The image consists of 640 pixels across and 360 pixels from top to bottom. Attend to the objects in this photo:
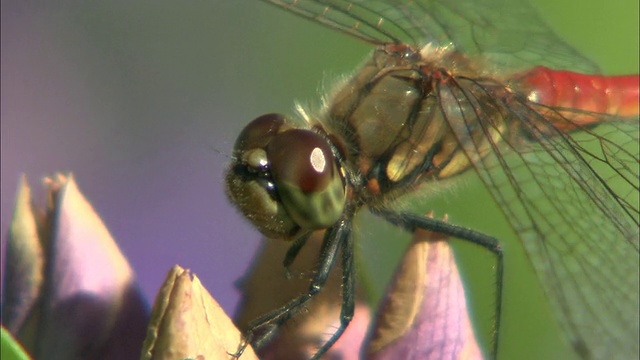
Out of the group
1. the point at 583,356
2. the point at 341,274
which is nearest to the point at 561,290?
the point at 583,356

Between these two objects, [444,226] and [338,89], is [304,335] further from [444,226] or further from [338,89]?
[338,89]

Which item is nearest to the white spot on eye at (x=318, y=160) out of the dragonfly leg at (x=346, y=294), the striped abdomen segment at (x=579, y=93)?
the dragonfly leg at (x=346, y=294)

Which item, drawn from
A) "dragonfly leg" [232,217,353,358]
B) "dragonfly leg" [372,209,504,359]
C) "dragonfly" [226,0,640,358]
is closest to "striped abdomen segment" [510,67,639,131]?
"dragonfly" [226,0,640,358]

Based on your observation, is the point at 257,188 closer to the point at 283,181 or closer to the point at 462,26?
the point at 283,181

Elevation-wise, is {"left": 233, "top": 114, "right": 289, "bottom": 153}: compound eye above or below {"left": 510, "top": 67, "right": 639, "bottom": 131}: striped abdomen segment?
below

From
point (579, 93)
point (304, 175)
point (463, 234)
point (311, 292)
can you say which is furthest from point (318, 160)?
point (579, 93)

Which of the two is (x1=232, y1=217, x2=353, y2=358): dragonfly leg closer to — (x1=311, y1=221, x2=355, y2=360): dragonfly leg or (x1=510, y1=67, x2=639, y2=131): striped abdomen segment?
(x1=311, y1=221, x2=355, y2=360): dragonfly leg

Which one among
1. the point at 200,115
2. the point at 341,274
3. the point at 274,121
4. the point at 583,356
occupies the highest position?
the point at 200,115
